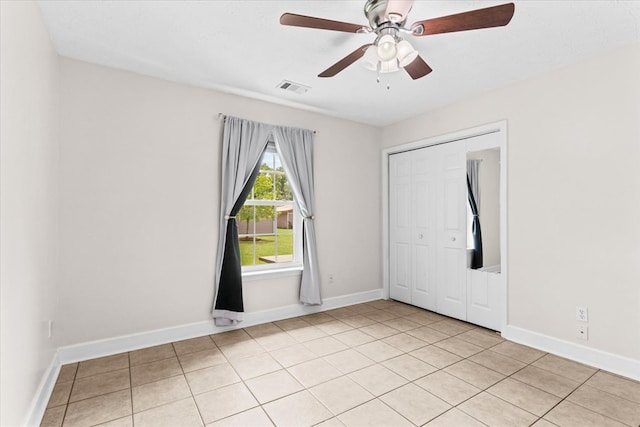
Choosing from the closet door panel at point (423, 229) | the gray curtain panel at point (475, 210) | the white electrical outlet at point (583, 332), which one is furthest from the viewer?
the closet door panel at point (423, 229)

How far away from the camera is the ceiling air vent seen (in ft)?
10.5

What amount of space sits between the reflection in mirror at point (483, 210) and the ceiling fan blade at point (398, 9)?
2.16m

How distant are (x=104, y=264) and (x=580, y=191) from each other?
4185 mm

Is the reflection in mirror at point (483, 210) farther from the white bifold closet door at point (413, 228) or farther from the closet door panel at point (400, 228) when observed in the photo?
the closet door panel at point (400, 228)

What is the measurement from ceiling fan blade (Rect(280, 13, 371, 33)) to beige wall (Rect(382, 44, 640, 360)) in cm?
211

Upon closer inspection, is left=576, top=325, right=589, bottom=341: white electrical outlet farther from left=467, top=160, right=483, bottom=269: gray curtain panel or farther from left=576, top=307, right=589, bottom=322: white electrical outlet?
left=467, top=160, right=483, bottom=269: gray curtain panel

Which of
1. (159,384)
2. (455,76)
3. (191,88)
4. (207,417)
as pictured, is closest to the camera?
(207,417)

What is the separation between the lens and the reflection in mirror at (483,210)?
3377mm

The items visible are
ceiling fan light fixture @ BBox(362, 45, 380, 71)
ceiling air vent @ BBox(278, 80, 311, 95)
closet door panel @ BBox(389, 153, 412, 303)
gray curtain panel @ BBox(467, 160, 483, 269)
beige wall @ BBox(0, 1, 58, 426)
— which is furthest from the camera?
closet door panel @ BBox(389, 153, 412, 303)

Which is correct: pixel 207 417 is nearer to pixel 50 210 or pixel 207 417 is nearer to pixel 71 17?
pixel 50 210

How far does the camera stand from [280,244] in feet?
13.2

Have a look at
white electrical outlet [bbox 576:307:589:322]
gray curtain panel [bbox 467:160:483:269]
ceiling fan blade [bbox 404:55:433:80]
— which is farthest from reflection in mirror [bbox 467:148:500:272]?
ceiling fan blade [bbox 404:55:433:80]

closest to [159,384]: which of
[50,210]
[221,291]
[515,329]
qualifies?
[221,291]

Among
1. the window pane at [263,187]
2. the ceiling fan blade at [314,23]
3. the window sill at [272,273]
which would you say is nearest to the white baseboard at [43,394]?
the window sill at [272,273]
